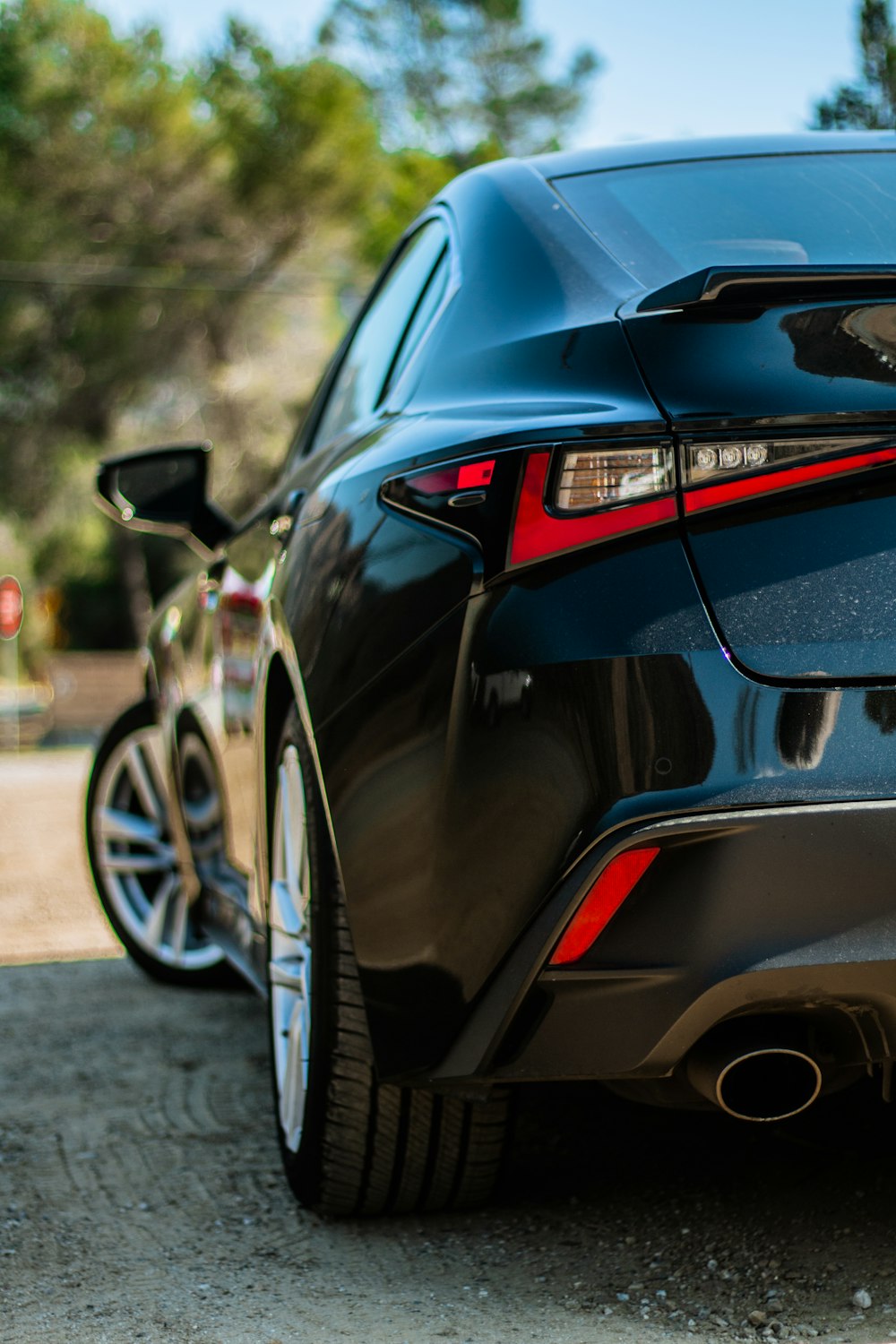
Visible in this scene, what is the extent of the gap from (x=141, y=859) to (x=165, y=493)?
4.54ft

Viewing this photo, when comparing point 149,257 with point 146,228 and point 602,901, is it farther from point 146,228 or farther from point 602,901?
point 602,901

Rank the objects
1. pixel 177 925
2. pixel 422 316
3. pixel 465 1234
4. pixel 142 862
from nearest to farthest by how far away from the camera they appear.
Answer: pixel 465 1234, pixel 422 316, pixel 177 925, pixel 142 862

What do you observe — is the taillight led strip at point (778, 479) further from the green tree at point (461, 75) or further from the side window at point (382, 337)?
the green tree at point (461, 75)

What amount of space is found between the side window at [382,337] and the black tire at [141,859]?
1.56m

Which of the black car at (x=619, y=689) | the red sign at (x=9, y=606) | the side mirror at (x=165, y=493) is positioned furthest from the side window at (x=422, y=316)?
the red sign at (x=9, y=606)

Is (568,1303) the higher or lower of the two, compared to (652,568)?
lower

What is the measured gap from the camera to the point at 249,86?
3138 cm

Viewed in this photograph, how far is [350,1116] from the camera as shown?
2234 mm

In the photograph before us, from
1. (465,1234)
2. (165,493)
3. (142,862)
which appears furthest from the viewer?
(142,862)

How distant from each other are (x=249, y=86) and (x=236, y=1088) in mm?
31113

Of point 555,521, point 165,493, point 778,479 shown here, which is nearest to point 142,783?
point 165,493

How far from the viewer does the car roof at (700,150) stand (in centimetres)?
255

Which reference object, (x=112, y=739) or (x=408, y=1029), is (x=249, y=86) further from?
(x=408, y=1029)

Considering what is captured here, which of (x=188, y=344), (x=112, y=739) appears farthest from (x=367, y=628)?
(x=188, y=344)
